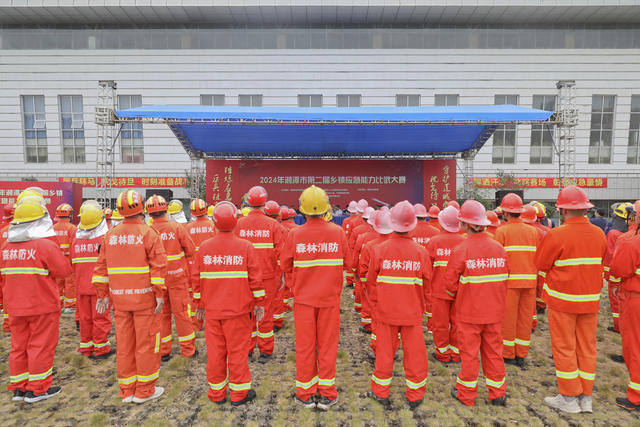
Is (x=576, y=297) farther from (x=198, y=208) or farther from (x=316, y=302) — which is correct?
(x=198, y=208)

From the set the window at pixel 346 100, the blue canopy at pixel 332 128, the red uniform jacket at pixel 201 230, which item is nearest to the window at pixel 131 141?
the blue canopy at pixel 332 128

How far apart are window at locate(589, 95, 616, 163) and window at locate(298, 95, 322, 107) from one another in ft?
60.0

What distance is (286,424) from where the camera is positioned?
319cm

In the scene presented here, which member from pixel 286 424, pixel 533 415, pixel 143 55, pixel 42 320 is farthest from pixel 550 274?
pixel 143 55

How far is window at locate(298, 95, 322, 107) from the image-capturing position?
68.8ft

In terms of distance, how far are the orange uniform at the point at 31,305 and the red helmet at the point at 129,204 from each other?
1016 millimetres

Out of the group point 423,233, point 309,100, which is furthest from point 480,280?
point 309,100

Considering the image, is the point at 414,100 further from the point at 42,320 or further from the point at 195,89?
the point at 42,320

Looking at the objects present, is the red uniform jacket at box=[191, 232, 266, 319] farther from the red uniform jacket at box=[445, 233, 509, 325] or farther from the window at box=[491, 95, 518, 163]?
the window at box=[491, 95, 518, 163]

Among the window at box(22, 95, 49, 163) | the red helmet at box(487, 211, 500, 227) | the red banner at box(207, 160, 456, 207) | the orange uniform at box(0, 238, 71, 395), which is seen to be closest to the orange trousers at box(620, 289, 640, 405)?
the red helmet at box(487, 211, 500, 227)

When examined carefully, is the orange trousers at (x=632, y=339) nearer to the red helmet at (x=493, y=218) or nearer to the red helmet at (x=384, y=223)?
the red helmet at (x=493, y=218)

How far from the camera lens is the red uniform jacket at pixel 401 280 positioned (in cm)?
324

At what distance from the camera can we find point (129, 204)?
135 inches

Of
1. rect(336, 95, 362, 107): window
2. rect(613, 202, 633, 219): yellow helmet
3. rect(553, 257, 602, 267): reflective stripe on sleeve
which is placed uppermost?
rect(336, 95, 362, 107): window
